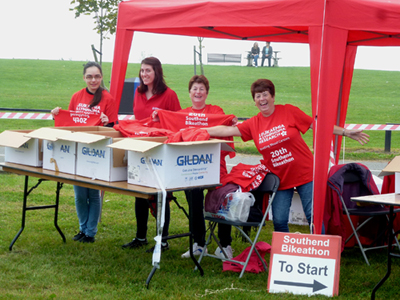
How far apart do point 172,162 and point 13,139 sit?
1.83 m

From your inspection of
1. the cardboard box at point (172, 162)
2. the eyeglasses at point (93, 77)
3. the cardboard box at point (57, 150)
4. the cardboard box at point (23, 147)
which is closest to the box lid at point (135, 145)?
the cardboard box at point (172, 162)

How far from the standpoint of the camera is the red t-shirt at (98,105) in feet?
17.8

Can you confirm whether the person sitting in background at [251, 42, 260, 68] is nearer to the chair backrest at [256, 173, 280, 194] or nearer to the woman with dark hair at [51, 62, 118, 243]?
the woman with dark hair at [51, 62, 118, 243]

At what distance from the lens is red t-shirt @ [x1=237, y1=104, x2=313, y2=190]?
4539 millimetres

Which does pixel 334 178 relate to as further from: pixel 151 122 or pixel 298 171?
pixel 151 122

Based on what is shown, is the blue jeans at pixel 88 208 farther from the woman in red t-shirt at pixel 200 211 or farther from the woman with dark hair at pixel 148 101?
the woman in red t-shirt at pixel 200 211

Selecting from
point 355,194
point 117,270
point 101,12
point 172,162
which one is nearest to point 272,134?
point 172,162

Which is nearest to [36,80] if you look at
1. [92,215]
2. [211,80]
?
[211,80]

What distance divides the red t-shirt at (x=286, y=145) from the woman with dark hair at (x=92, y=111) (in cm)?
171

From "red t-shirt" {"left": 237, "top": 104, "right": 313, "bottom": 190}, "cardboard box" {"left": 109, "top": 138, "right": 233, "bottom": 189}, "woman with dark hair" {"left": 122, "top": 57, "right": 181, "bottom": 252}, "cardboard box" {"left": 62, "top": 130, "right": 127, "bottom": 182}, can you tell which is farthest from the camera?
"woman with dark hair" {"left": 122, "top": 57, "right": 181, "bottom": 252}

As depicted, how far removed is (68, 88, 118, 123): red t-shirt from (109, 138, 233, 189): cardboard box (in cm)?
136

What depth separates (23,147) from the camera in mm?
4953

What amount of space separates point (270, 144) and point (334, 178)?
2.61 ft

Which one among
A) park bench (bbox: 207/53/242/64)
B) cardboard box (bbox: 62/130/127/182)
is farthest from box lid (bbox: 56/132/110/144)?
park bench (bbox: 207/53/242/64)
